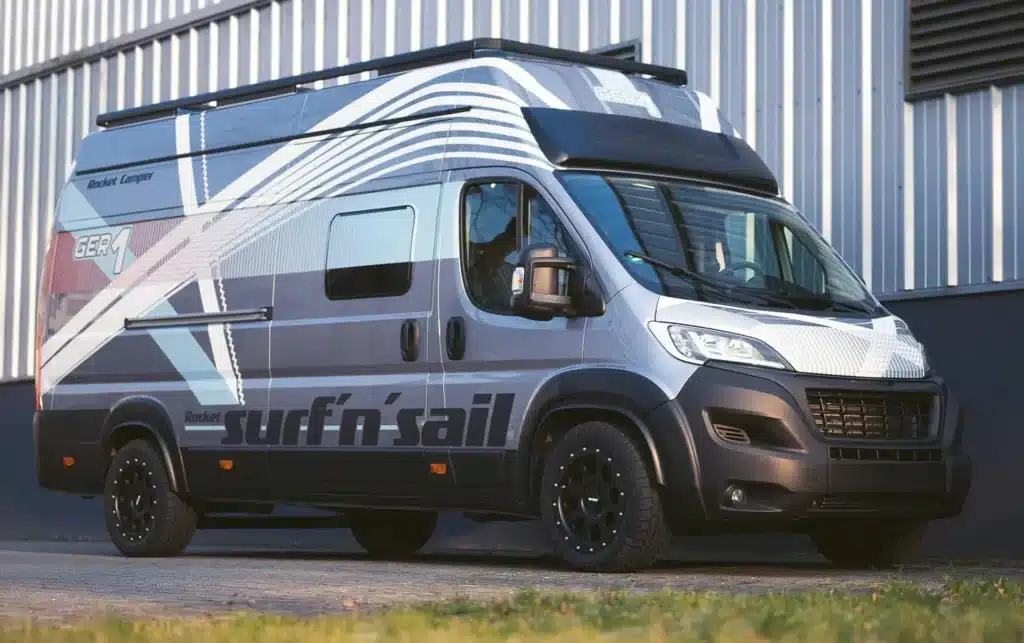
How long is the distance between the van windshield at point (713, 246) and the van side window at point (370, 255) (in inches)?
46.8

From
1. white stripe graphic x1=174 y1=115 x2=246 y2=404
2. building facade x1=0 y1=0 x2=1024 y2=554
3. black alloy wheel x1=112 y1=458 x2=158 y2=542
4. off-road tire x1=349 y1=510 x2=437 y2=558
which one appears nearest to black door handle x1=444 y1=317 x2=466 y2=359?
white stripe graphic x1=174 y1=115 x2=246 y2=404

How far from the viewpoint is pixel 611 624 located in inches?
243

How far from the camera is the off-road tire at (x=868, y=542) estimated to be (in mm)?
10648

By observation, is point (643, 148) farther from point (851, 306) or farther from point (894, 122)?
point (894, 122)

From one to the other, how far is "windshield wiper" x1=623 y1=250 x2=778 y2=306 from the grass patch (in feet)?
9.38

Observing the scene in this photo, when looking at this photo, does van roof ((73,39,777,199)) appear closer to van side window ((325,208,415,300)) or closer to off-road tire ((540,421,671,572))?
van side window ((325,208,415,300))

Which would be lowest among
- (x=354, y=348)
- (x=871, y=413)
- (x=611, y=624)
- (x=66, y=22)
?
(x=611, y=624)

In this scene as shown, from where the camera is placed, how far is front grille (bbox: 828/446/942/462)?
9492 millimetres

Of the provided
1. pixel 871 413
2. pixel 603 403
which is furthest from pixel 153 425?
pixel 871 413

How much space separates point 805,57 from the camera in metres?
13.6

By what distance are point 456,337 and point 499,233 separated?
2.08ft

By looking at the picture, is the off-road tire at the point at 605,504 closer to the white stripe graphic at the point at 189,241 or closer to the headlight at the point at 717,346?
the headlight at the point at 717,346

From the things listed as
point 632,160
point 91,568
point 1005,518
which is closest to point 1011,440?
point 1005,518

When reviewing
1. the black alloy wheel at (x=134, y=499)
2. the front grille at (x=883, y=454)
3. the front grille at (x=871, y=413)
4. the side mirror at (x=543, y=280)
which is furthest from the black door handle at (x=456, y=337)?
the black alloy wheel at (x=134, y=499)
